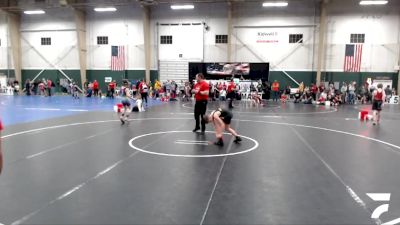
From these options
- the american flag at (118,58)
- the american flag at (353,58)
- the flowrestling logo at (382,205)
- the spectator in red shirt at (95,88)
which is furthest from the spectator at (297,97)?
the flowrestling logo at (382,205)

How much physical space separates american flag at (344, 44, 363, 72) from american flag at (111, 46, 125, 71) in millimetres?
19988

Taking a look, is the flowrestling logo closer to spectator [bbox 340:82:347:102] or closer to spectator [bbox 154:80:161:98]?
spectator [bbox 340:82:347:102]

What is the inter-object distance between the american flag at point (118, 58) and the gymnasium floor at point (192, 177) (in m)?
21.4

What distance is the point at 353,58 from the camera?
28.3m

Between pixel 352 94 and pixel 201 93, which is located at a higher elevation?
pixel 201 93

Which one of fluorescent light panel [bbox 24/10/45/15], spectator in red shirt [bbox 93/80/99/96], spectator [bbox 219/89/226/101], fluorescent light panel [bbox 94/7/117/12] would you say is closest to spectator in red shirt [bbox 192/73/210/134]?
spectator [bbox 219/89/226/101]

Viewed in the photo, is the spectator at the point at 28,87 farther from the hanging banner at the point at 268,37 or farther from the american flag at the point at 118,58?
the hanging banner at the point at 268,37

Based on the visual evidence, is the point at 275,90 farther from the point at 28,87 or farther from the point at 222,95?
the point at 28,87

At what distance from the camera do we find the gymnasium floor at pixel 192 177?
184 inches

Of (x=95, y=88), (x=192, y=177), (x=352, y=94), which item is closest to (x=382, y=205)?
(x=192, y=177)

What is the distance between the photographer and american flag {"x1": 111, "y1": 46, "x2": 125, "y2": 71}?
32062 millimetres

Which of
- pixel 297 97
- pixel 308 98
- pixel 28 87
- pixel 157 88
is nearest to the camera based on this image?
pixel 308 98

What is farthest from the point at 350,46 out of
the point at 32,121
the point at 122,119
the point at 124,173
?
the point at 124,173

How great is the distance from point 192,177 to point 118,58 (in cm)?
2767
